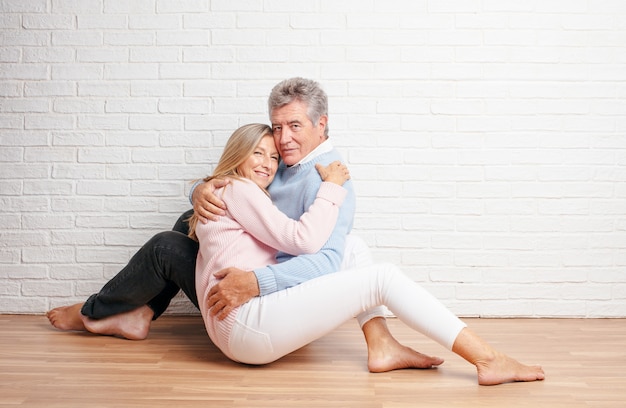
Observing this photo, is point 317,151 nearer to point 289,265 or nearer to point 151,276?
point 289,265

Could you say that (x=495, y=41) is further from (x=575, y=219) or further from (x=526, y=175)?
(x=575, y=219)

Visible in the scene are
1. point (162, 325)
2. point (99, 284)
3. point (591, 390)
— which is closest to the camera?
point (591, 390)

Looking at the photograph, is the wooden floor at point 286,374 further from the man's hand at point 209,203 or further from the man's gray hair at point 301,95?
the man's gray hair at point 301,95

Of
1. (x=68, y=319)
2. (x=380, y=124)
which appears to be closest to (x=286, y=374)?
(x=68, y=319)

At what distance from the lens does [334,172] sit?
262cm

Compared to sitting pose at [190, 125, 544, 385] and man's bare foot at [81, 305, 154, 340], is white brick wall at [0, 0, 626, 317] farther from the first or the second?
sitting pose at [190, 125, 544, 385]

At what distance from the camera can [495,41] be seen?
11.2ft

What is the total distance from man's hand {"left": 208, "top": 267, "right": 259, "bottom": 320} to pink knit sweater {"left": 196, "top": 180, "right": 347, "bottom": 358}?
6 cm

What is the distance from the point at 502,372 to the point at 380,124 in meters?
1.55

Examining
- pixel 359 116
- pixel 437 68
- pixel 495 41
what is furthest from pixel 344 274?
pixel 495 41

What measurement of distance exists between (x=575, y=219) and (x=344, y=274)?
5.45 feet

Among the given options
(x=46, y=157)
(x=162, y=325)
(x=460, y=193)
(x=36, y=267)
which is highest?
(x=46, y=157)

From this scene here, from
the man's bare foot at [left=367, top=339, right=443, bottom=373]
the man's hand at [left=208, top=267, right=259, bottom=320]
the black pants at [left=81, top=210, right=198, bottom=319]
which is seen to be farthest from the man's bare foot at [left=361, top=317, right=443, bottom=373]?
the black pants at [left=81, top=210, right=198, bottom=319]

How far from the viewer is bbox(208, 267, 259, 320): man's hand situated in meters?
2.34
